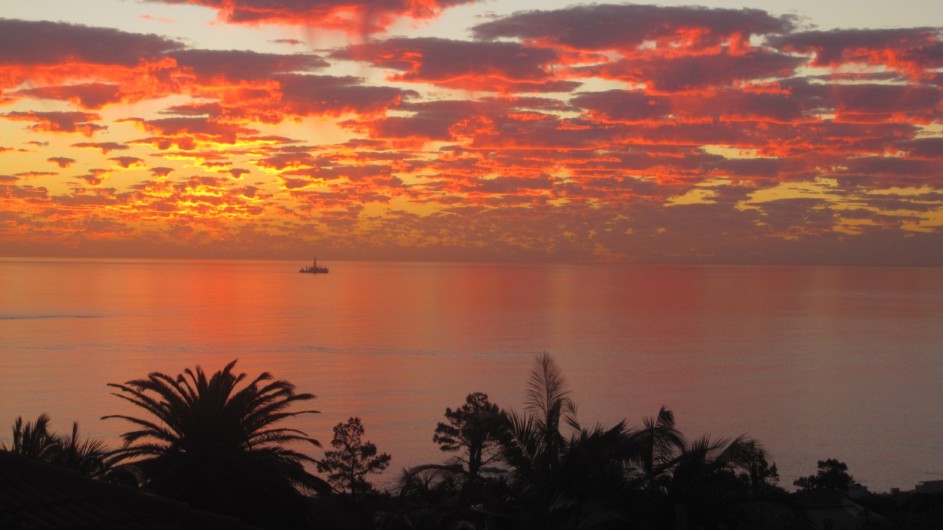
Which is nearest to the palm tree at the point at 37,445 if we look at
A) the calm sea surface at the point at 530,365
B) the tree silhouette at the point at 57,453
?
the tree silhouette at the point at 57,453

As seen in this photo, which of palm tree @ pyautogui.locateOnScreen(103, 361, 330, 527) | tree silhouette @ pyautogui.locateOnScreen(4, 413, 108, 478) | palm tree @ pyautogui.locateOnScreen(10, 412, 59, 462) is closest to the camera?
palm tree @ pyautogui.locateOnScreen(103, 361, 330, 527)

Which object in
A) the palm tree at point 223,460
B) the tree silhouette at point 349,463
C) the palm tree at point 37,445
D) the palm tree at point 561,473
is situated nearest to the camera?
the palm tree at point 561,473

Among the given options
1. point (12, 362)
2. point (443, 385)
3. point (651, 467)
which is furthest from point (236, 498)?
point (12, 362)

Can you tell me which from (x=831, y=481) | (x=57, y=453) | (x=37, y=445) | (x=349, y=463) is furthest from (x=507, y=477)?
(x=831, y=481)

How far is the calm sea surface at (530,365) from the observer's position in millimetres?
59906

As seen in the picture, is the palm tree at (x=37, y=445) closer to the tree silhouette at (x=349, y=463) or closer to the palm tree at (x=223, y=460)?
the palm tree at (x=223, y=460)

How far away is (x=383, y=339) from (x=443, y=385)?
108 feet

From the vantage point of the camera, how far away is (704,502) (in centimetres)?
1399

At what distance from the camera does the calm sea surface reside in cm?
5991

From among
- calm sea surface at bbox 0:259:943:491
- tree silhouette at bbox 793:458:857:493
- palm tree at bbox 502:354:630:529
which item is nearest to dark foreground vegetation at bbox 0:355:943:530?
palm tree at bbox 502:354:630:529

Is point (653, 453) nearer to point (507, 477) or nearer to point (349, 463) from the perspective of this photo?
point (507, 477)

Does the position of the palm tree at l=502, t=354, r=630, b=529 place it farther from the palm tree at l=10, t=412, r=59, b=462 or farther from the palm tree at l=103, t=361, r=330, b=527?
the palm tree at l=10, t=412, r=59, b=462

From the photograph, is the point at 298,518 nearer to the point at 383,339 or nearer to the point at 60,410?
the point at 60,410

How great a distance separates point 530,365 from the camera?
279ft
